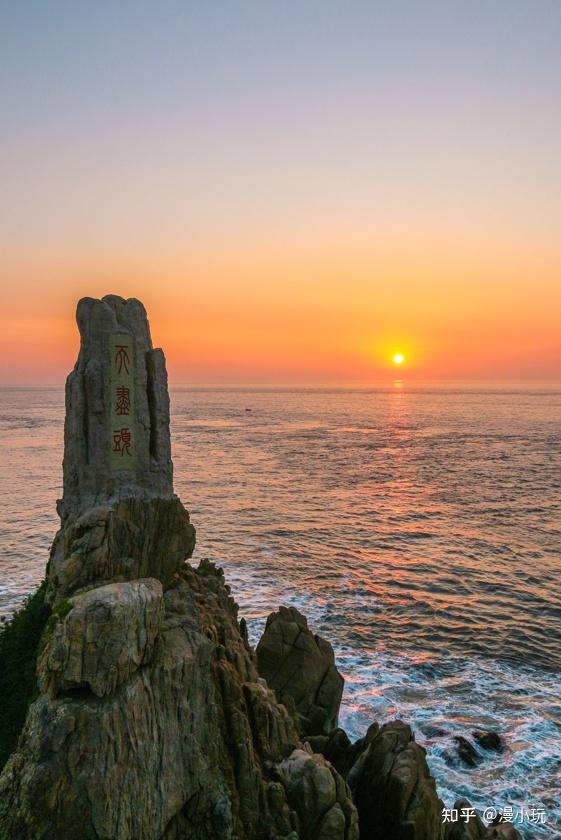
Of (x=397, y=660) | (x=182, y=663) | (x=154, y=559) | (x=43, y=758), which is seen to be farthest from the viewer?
(x=397, y=660)

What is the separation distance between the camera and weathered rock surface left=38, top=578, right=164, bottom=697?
13711mm

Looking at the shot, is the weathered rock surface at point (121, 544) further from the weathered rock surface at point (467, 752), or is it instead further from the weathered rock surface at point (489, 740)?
the weathered rock surface at point (489, 740)

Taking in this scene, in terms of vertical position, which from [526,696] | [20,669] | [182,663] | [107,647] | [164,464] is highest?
[164,464]

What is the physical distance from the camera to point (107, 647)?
1389cm

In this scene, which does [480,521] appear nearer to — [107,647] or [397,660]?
[397,660]

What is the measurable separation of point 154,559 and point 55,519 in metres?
39.4

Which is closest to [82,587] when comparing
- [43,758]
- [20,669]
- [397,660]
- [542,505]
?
[20,669]

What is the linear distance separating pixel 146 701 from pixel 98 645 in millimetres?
1995

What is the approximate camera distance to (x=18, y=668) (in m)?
19.1

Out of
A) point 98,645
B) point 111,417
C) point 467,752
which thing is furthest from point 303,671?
point 111,417

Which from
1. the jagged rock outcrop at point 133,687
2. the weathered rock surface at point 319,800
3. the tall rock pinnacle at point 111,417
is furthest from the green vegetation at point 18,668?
the weathered rock surface at point 319,800

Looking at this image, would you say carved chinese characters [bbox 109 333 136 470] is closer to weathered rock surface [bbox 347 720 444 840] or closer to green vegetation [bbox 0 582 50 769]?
green vegetation [bbox 0 582 50 769]

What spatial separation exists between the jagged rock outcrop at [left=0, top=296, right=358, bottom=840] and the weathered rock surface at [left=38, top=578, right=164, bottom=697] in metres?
0.03

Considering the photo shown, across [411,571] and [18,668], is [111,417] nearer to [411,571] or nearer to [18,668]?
[18,668]
